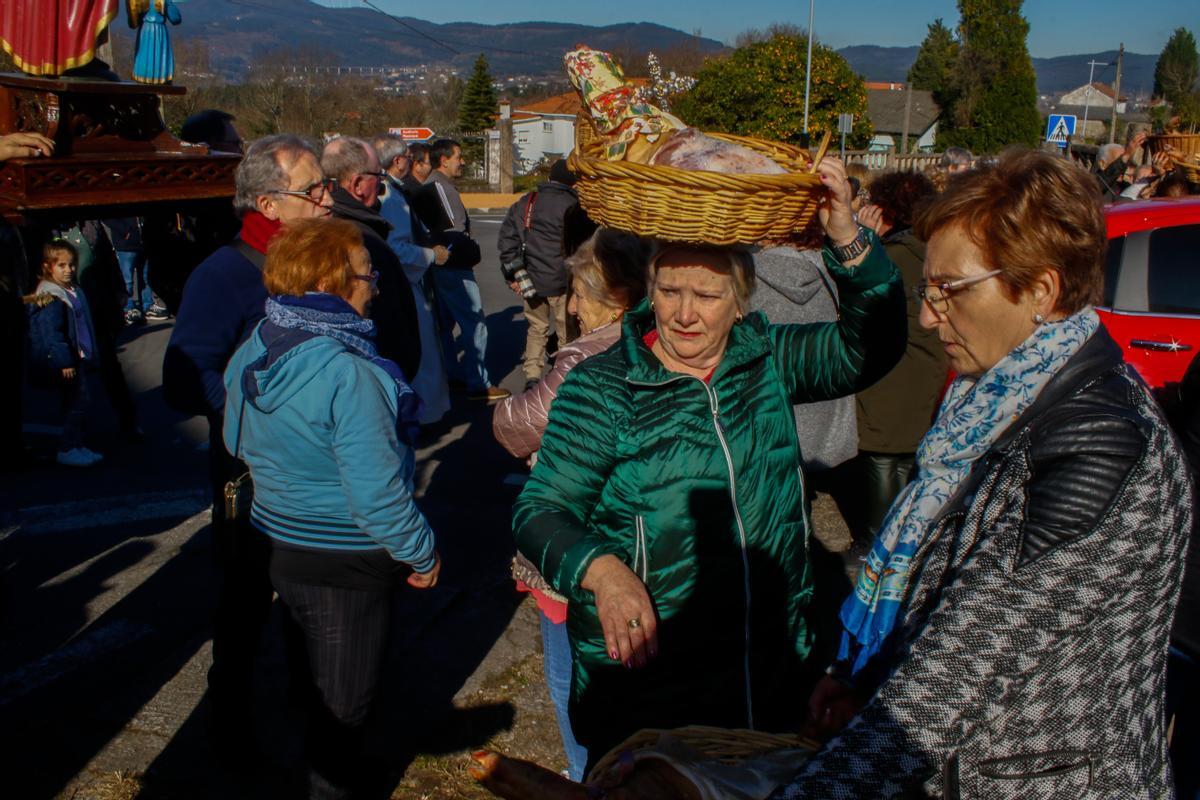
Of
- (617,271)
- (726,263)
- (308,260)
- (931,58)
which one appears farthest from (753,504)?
(931,58)

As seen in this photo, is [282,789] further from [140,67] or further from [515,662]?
[140,67]

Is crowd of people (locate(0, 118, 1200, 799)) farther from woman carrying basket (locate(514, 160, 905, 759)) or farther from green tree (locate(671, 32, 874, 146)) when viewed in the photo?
green tree (locate(671, 32, 874, 146))

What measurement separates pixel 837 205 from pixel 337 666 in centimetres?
192

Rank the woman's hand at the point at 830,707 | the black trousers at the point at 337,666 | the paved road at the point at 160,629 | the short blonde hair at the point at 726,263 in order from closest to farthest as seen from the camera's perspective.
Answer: the woman's hand at the point at 830,707, the short blonde hair at the point at 726,263, the black trousers at the point at 337,666, the paved road at the point at 160,629

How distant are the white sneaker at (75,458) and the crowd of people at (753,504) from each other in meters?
3.50

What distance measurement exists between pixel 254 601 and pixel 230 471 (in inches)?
17.6

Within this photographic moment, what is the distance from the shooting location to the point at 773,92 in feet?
106

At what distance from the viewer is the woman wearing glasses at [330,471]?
270cm

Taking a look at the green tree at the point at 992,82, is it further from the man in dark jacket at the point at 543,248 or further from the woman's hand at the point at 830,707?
the woman's hand at the point at 830,707

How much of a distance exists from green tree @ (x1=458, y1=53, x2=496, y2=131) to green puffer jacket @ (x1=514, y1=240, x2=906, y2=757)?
45736 mm

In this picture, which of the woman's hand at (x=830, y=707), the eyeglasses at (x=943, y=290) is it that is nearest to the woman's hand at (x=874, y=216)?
the eyeglasses at (x=943, y=290)

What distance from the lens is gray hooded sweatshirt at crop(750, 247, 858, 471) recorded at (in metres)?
4.14

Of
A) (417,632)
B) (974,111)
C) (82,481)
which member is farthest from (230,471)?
(974,111)

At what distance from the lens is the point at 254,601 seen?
124 inches
